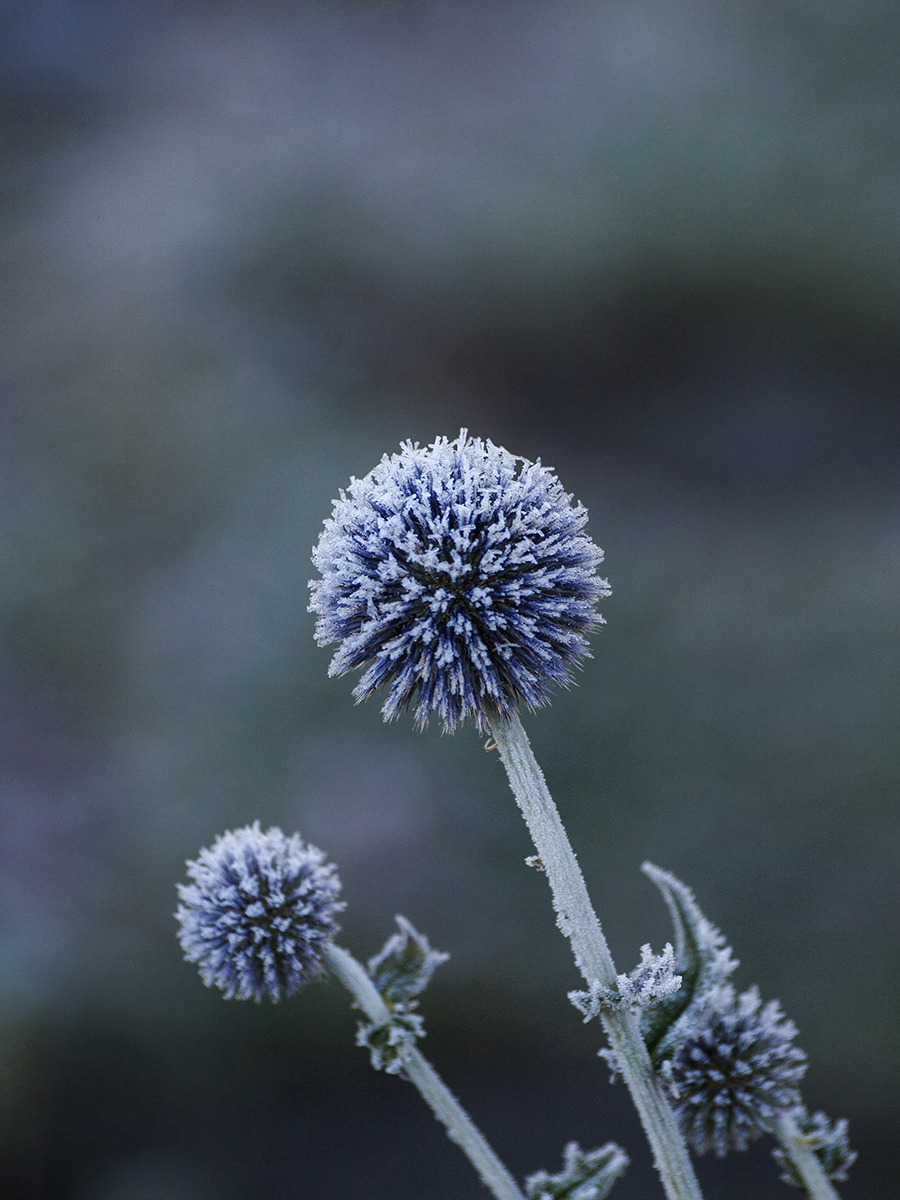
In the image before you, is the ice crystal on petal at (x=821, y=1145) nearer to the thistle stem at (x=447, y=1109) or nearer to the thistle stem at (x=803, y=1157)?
the thistle stem at (x=803, y=1157)

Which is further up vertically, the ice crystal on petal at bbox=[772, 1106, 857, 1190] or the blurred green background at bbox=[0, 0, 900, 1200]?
the blurred green background at bbox=[0, 0, 900, 1200]

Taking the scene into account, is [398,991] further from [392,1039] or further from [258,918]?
[258,918]

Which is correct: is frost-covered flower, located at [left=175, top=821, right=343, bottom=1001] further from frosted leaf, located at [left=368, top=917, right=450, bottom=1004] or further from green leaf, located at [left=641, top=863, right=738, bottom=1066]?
green leaf, located at [left=641, top=863, right=738, bottom=1066]

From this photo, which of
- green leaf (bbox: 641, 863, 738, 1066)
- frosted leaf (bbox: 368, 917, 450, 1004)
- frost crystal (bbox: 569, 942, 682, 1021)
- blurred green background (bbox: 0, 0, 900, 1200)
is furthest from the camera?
blurred green background (bbox: 0, 0, 900, 1200)

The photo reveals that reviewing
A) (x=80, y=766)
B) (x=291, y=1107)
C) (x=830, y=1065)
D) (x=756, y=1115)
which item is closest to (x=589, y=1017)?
(x=756, y=1115)

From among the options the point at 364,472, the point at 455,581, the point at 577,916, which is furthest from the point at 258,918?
the point at 364,472

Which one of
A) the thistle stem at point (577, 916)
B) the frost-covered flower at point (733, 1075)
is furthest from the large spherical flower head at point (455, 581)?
the frost-covered flower at point (733, 1075)

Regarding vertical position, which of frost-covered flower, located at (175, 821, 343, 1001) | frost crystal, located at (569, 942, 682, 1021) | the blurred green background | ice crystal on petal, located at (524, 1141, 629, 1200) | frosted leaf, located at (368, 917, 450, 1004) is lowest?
ice crystal on petal, located at (524, 1141, 629, 1200)

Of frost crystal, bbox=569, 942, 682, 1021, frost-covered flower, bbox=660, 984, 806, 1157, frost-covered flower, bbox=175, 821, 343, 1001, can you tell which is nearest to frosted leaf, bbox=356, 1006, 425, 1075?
frost-covered flower, bbox=175, 821, 343, 1001
